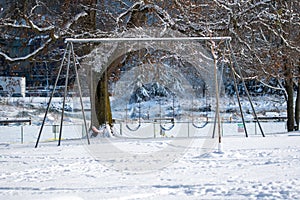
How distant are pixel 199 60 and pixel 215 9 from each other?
1.61 m

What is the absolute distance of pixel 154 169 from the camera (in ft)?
23.1

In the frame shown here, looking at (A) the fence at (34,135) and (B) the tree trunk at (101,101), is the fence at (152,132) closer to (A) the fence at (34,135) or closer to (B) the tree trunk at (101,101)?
(A) the fence at (34,135)

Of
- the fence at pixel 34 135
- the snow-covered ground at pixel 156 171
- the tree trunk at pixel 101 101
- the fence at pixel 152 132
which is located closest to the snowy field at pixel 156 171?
the snow-covered ground at pixel 156 171

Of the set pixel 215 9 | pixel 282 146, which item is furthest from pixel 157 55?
pixel 282 146

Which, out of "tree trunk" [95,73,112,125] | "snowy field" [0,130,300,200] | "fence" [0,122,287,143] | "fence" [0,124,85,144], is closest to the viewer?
"snowy field" [0,130,300,200]

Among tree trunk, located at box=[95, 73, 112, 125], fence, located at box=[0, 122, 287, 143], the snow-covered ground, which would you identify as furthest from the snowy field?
fence, located at box=[0, 122, 287, 143]

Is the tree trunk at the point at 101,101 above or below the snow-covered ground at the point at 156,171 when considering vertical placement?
above

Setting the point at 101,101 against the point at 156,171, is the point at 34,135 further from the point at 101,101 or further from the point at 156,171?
the point at 156,171

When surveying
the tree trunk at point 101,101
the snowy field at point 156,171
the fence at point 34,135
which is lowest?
the fence at point 34,135

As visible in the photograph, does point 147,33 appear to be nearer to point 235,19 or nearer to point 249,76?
point 235,19

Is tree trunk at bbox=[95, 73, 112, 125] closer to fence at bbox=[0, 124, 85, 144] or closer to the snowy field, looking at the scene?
fence at bbox=[0, 124, 85, 144]

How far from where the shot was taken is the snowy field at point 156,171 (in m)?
5.28

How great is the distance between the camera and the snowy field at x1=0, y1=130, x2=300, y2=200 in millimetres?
5281

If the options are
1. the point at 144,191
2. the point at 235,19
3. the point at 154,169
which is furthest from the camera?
the point at 235,19
